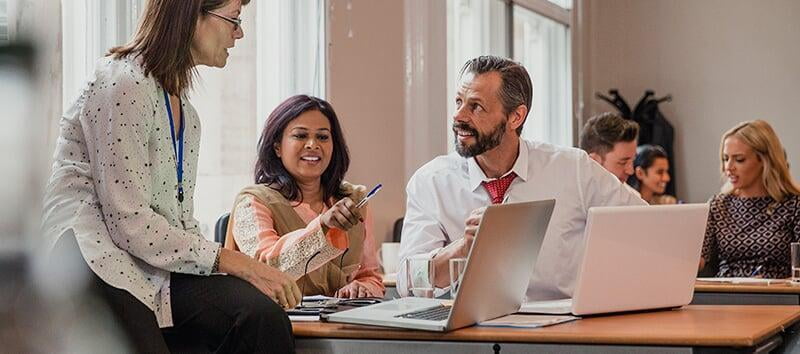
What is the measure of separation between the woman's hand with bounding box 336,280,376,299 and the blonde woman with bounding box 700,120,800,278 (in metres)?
2.02

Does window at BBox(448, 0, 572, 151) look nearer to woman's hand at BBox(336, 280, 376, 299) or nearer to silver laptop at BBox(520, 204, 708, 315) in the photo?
woman's hand at BBox(336, 280, 376, 299)

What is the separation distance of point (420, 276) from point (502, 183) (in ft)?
3.06

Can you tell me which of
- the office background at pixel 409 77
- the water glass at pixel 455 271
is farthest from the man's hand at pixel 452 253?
the office background at pixel 409 77

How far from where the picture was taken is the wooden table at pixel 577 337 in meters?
1.59

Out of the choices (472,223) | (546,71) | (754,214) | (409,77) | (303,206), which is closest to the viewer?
(472,223)

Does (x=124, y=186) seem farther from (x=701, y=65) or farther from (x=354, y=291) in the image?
(x=701, y=65)

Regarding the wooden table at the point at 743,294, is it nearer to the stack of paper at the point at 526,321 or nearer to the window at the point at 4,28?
the stack of paper at the point at 526,321

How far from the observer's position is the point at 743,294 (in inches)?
125

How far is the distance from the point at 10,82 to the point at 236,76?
11.7 ft

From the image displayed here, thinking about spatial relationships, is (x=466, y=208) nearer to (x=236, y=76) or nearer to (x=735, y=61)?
(x=236, y=76)

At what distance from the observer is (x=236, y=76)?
3766 millimetres

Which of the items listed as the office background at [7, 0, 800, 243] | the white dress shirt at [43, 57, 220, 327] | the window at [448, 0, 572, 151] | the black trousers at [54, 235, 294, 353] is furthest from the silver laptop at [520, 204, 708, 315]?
the window at [448, 0, 572, 151]

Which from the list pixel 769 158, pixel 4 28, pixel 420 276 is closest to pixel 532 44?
pixel 769 158

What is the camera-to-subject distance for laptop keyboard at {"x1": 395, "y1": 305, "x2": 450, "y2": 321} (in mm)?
1757
